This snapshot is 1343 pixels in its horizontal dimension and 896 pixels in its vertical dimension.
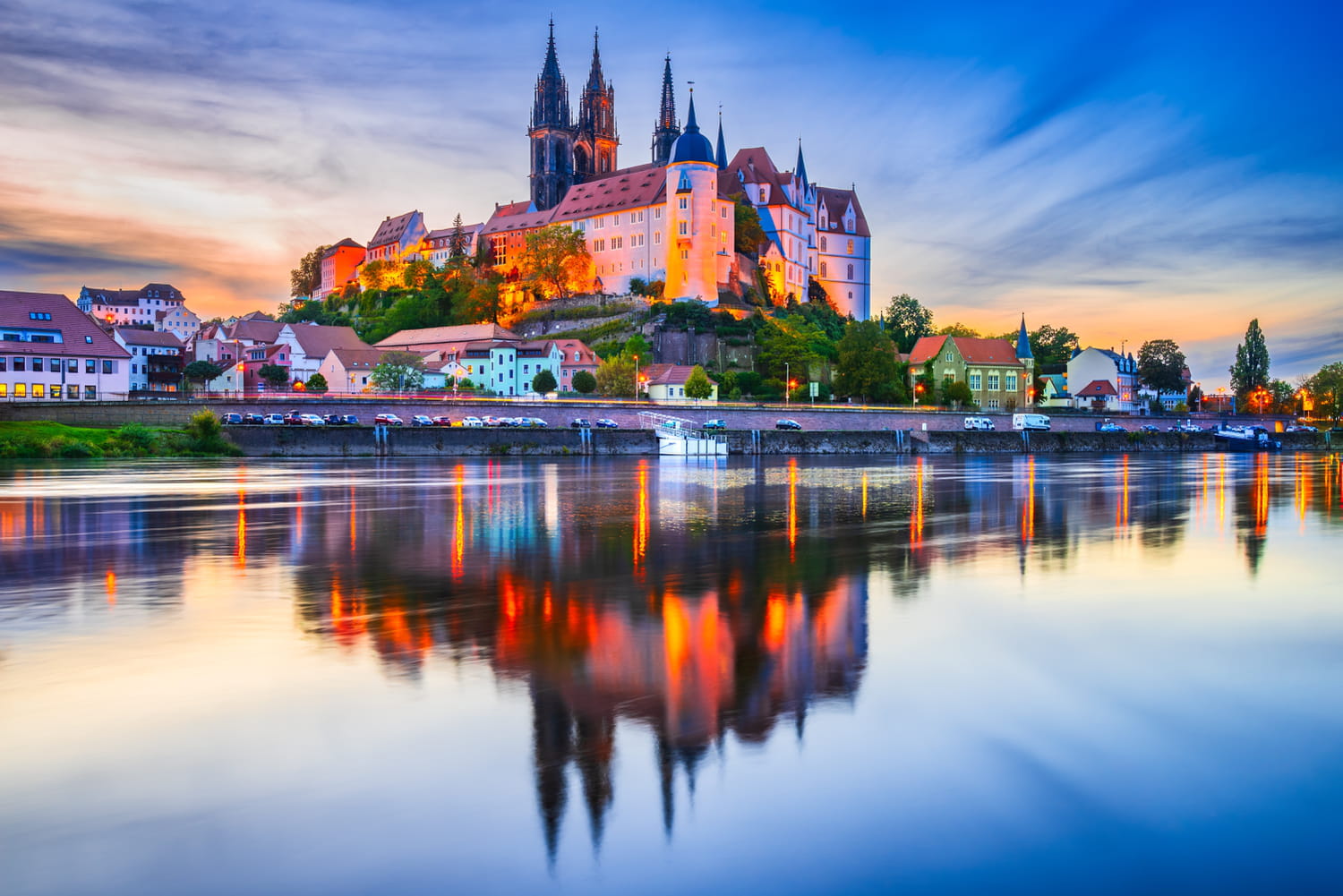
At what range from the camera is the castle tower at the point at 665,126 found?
563 ft

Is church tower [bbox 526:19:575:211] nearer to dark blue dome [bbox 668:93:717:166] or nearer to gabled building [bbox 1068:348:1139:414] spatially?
dark blue dome [bbox 668:93:717:166]

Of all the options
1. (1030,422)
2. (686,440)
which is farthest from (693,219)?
(686,440)

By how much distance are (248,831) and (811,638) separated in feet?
20.5

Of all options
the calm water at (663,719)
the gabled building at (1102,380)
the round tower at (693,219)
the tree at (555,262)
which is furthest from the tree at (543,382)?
the calm water at (663,719)

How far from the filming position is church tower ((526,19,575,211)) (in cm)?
15725

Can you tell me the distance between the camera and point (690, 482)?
126 ft

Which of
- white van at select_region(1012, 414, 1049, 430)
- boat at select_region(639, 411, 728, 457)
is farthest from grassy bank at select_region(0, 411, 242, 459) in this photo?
white van at select_region(1012, 414, 1049, 430)

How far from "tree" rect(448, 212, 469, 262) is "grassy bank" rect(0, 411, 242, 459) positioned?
8867 cm

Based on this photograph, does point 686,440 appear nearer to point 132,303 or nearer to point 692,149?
point 692,149

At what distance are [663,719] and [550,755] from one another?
1061 millimetres

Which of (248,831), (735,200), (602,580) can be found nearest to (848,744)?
(248,831)

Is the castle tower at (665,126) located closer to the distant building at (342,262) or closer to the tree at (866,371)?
the distant building at (342,262)

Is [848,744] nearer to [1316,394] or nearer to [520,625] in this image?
[520,625]

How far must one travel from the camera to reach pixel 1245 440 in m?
90.3
